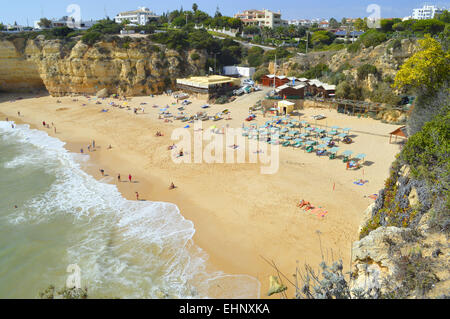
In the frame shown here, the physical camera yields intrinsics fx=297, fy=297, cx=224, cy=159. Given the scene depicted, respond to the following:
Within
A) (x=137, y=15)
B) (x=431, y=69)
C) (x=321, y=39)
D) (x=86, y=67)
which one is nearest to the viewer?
(x=431, y=69)

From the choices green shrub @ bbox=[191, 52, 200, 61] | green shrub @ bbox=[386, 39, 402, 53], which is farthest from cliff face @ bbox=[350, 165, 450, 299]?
green shrub @ bbox=[191, 52, 200, 61]

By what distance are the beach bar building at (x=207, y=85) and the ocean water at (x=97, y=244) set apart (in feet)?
73.7

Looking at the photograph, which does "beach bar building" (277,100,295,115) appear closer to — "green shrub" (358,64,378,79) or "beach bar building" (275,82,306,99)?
"beach bar building" (275,82,306,99)

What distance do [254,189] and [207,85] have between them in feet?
79.9

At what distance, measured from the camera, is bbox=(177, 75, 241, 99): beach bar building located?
131ft

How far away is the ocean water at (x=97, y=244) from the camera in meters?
12.0

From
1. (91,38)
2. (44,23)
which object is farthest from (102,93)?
(44,23)

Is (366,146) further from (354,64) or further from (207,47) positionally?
(207,47)

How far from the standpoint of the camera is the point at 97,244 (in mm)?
14562

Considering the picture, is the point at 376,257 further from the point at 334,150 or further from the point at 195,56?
the point at 195,56

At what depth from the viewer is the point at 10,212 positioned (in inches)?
688

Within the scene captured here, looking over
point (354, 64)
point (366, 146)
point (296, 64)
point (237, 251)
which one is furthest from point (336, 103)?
point (237, 251)

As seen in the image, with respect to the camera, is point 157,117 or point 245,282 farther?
point 157,117
